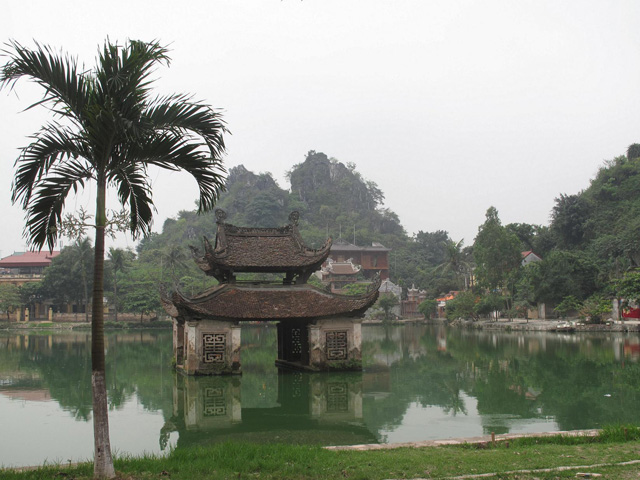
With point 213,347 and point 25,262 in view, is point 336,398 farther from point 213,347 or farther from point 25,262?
point 25,262

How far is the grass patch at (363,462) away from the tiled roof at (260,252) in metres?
12.6

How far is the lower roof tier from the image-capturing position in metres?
18.8

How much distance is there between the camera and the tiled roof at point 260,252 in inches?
803

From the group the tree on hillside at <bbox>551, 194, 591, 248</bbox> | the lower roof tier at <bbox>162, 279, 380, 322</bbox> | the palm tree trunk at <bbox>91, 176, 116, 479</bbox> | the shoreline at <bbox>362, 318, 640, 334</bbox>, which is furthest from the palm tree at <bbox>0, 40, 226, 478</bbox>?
the tree on hillside at <bbox>551, 194, 591, 248</bbox>

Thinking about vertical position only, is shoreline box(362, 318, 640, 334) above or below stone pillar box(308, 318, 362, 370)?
below

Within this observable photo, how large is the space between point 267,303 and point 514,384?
26.7ft

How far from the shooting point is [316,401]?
14.7 m

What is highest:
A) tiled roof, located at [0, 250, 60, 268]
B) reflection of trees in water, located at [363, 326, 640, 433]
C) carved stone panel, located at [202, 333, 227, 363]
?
tiled roof, located at [0, 250, 60, 268]

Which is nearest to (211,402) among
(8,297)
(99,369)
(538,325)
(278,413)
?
(278,413)

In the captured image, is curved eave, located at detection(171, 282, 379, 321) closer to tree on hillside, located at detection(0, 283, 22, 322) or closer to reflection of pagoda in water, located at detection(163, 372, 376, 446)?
reflection of pagoda in water, located at detection(163, 372, 376, 446)

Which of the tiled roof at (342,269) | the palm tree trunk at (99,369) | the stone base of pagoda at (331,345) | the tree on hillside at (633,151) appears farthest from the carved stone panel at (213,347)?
the tree on hillside at (633,151)

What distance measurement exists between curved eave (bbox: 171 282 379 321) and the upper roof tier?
0.68 metres

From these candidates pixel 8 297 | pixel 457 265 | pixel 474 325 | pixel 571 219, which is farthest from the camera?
pixel 457 265

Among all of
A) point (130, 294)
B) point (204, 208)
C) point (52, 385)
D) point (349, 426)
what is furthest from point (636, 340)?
point (130, 294)
